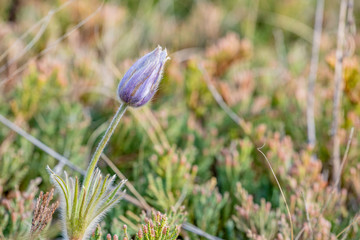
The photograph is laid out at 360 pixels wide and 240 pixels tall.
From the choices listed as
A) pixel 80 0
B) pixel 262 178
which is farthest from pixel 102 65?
pixel 262 178

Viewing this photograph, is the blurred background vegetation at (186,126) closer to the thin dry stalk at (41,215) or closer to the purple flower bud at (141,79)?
the thin dry stalk at (41,215)

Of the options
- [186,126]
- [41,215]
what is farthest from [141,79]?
[186,126]

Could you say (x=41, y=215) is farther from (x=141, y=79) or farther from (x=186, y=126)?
(x=186, y=126)

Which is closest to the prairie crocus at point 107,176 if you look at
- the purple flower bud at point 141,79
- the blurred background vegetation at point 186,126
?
the purple flower bud at point 141,79

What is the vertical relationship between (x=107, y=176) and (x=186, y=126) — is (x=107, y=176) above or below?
above

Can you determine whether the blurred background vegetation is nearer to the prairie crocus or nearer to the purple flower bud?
the prairie crocus

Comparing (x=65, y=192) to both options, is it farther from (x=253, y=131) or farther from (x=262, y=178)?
(x=253, y=131)

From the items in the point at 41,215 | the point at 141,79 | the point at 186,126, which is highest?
the point at 141,79
